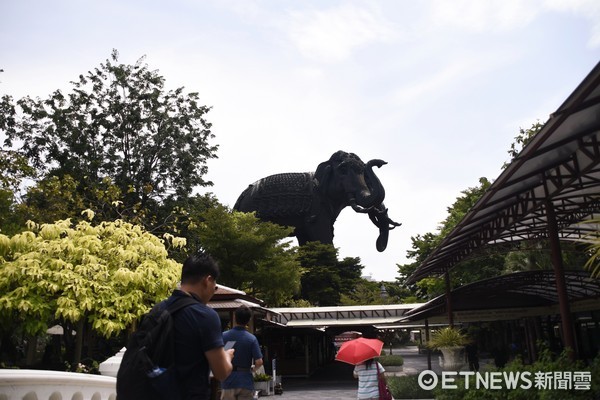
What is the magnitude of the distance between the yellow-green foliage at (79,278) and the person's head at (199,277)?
29.8 feet

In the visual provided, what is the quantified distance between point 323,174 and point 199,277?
28655 mm

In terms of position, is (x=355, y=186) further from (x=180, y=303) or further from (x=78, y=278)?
(x=180, y=303)

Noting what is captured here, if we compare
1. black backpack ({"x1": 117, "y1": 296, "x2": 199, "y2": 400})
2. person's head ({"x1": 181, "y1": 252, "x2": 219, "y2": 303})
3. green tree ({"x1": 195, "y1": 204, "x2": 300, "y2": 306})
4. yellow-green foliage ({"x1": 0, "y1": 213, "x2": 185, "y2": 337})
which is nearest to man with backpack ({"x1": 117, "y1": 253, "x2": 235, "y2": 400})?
black backpack ({"x1": 117, "y1": 296, "x2": 199, "y2": 400})

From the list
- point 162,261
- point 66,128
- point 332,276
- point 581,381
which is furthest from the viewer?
point 332,276

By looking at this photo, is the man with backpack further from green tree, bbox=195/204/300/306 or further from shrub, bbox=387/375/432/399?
green tree, bbox=195/204/300/306

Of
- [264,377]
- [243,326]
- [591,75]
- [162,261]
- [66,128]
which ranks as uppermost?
[66,128]

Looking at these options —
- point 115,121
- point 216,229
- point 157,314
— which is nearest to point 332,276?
point 216,229

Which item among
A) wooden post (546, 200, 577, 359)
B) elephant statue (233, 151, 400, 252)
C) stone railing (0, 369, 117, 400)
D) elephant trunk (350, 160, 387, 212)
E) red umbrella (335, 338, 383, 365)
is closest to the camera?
stone railing (0, 369, 117, 400)

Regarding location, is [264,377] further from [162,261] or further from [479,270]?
[479,270]

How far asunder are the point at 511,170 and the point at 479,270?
2279cm

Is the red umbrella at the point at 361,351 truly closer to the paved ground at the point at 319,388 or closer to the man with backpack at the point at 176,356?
the man with backpack at the point at 176,356

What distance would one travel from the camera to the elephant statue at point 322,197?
99.9 feet

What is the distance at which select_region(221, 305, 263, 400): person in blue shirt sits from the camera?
5652 millimetres

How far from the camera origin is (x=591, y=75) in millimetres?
5633
